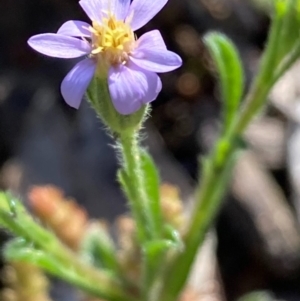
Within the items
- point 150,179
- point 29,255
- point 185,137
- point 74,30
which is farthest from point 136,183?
point 185,137

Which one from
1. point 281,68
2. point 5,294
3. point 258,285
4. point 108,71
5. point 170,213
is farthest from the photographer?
point 258,285

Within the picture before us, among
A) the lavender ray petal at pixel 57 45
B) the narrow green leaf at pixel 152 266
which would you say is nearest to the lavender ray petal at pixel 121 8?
the lavender ray petal at pixel 57 45

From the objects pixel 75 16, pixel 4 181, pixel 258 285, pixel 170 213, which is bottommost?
pixel 258 285

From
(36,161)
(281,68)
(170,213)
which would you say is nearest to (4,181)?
(36,161)

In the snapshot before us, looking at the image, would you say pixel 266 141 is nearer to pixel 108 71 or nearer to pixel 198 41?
pixel 198 41

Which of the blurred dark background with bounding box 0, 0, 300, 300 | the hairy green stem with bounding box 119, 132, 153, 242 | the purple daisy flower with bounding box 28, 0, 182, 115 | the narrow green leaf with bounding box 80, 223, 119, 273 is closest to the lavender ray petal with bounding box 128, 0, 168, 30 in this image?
the purple daisy flower with bounding box 28, 0, 182, 115

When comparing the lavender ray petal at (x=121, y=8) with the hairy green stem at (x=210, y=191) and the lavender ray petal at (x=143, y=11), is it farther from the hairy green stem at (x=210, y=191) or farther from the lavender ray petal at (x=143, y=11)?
the hairy green stem at (x=210, y=191)

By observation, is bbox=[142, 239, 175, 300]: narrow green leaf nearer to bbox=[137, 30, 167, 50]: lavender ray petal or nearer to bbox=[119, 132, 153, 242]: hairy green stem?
bbox=[119, 132, 153, 242]: hairy green stem
